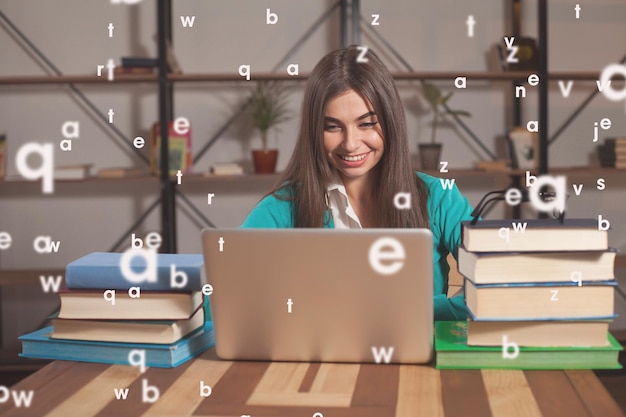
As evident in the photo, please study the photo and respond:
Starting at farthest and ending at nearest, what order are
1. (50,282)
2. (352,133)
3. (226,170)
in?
(50,282) → (226,170) → (352,133)

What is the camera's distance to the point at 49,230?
3.67 m

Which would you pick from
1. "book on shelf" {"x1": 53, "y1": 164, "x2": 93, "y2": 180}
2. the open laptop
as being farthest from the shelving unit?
the open laptop

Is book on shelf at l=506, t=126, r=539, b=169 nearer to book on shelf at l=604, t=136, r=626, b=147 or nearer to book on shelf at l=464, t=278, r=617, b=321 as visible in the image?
book on shelf at l=604, t=136, r=626, b=147

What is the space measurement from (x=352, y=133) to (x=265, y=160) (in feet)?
5.20

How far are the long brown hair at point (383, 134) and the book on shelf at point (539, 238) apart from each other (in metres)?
0.66

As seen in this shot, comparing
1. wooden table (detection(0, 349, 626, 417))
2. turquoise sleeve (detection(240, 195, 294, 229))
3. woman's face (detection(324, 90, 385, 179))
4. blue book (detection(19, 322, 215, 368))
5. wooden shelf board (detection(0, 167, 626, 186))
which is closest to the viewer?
wooden table (detection(0, 349, 626, 417))

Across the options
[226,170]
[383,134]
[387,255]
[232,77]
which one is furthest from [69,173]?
[387,255]

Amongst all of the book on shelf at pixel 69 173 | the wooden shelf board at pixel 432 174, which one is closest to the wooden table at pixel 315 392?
the wooden shelf board at pixel 432 174

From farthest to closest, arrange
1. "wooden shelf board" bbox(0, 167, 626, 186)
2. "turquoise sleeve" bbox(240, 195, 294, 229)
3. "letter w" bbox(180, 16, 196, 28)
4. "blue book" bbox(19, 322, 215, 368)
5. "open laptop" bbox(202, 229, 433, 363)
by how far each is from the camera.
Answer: "letter w" bbox(180, 16, 196, 28)
"wooden shelf board" bbox(0, 167, 626, 186)
"turquoise sleeve" bbox(240, 195, 294, 229)
"blue book" bbox(19, 322, 215, 368)
"open laptop" bbox(202, 229, 433, 363)

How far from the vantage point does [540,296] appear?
47.5 inches

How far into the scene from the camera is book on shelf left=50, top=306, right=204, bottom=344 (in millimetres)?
1297

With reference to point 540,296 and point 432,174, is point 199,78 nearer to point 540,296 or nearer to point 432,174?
point 432,174

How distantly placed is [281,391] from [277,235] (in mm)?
216

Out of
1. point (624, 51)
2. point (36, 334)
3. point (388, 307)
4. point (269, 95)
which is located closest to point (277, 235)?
point (388, 307)
